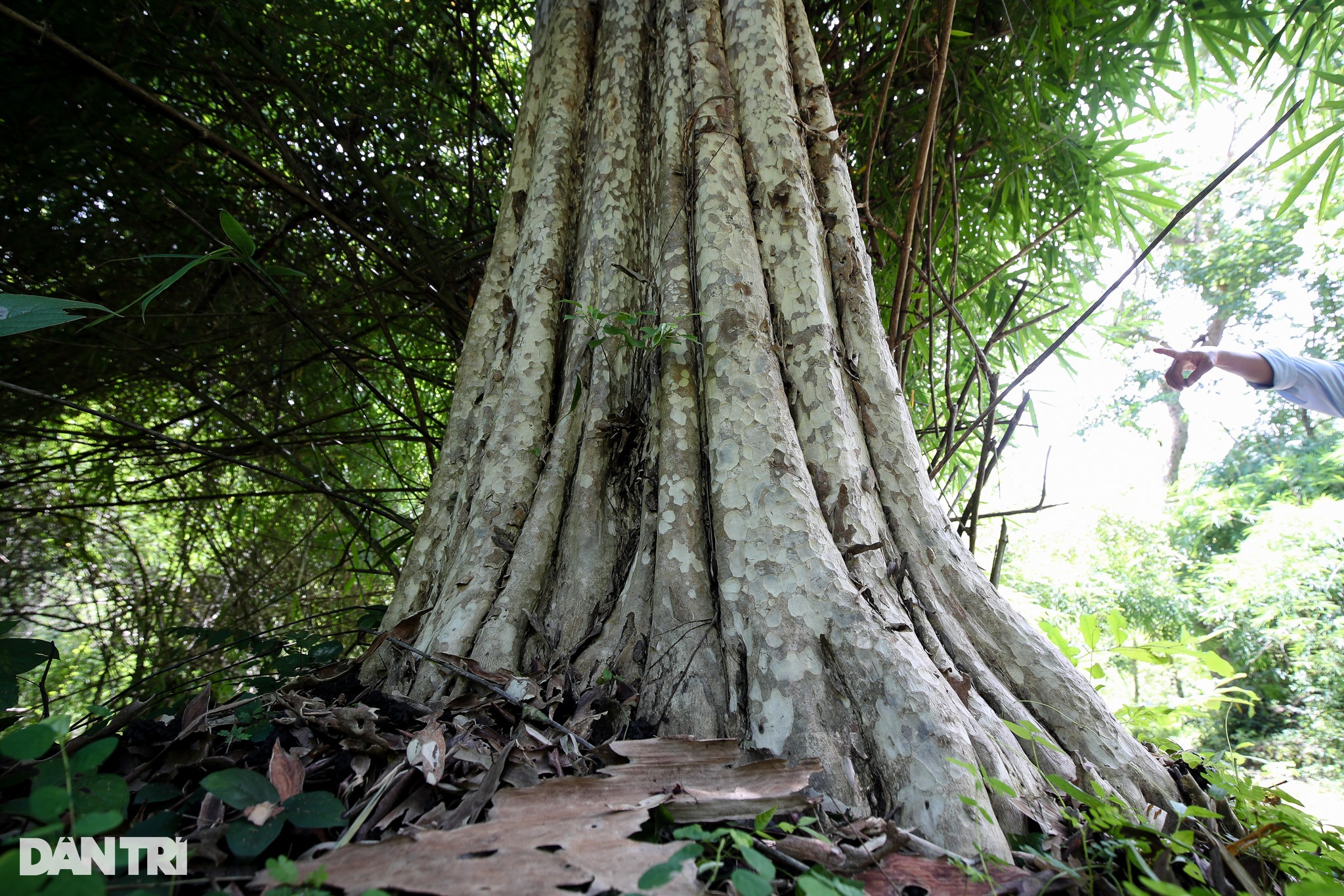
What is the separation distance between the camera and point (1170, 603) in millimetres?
8461

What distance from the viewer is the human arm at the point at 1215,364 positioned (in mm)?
1871

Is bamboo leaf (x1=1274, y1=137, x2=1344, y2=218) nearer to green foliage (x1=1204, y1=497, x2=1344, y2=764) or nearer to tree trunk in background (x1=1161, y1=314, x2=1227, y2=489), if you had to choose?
green foliage (x1=1204, y1=497, x2=1344, y2=764)

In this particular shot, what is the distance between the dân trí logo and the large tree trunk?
43 cm

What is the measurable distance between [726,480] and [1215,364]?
78.1 inches

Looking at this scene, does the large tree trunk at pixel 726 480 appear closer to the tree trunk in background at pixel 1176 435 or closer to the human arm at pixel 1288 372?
the human arm at pixel 1288 372

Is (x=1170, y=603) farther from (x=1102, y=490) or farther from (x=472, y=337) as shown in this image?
(x=472, y=337)

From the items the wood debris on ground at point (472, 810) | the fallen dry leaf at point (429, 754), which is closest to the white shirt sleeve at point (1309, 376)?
the wood debris on ground at point (472, 810)

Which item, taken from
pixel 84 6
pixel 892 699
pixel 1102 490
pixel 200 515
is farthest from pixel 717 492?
pixel 1102 490

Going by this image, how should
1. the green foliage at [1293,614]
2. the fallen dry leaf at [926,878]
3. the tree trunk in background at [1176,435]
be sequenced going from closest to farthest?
the fallen dry leaf at [926,878]
the green foliage at [1293,614]
the tree trunk in background at [1176,435]

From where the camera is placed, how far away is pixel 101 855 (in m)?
0.52

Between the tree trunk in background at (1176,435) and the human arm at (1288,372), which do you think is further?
the tree trunk in background at (1176,435)

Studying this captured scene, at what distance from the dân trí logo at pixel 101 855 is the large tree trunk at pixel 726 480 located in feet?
1.41

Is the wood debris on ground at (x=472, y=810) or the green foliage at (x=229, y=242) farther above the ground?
the green foliage at (x=229, y=242)

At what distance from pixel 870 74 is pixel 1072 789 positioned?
226 cm
